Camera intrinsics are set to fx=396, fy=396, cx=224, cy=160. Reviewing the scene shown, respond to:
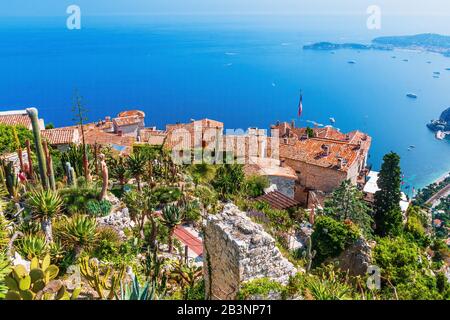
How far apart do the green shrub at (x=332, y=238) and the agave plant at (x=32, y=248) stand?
10.6 m

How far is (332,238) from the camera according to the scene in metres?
15.9

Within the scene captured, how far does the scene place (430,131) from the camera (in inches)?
4149

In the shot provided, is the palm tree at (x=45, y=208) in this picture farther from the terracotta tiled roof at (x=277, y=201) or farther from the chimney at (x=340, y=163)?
the chimney at (x=340, y=163)

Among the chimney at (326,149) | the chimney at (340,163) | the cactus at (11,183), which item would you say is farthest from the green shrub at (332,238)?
the chimney at (326,149)

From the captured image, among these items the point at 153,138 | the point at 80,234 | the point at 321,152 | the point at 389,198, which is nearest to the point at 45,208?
the point at 80,234

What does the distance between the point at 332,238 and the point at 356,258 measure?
1158 millimetres

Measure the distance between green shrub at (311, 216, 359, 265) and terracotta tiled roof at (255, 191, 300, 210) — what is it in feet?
16.3

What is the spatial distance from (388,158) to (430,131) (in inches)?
3643

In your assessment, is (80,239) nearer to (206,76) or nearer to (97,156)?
(97,156)

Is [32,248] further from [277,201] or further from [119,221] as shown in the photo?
[277,201]

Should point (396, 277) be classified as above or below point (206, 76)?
below

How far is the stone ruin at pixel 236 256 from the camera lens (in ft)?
27.1
